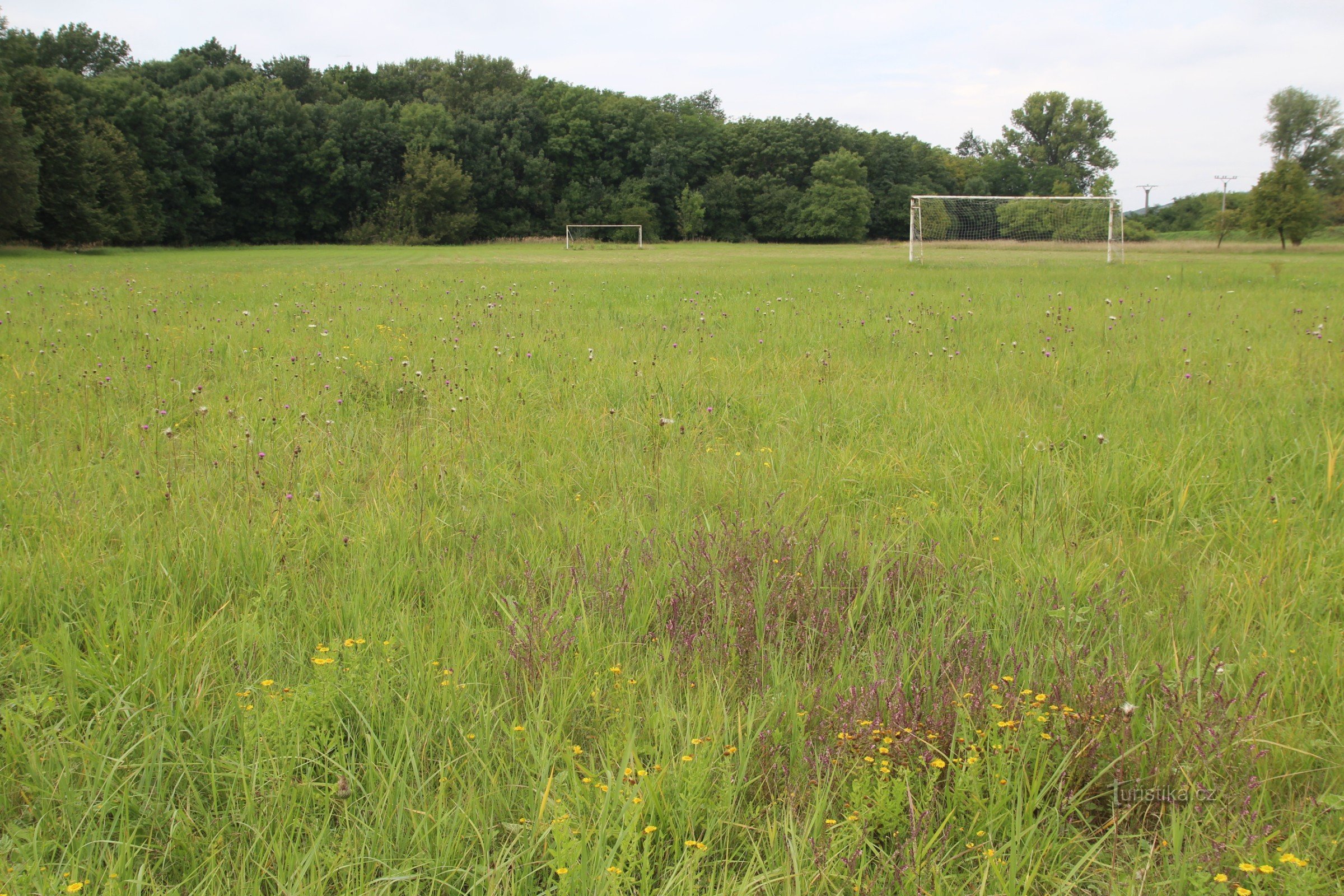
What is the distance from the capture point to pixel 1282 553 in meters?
2.69

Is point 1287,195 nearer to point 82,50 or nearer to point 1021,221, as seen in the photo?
point 1021,221

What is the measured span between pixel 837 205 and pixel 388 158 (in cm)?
3490

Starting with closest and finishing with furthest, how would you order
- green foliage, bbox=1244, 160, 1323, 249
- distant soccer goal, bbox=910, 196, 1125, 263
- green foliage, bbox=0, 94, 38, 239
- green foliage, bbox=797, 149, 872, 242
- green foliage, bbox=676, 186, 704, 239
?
green foliage, bbox=0, 94, 38, 239 → distant soccer goal, bbox=910, 196, 1125, 263 → green foliage, bbox=1244, 160, 1323, 249 → green foliage, bbox=676, 186, 704, 239 → green foliage, bbox=797, 149, 872, 242

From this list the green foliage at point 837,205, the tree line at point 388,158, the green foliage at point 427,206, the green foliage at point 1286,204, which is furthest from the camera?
the green foliage at point 837,205

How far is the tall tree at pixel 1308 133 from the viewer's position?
65.8m

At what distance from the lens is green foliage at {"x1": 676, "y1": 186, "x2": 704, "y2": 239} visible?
60906 mm

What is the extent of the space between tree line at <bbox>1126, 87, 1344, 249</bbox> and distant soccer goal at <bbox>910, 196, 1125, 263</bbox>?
1423 centimetres

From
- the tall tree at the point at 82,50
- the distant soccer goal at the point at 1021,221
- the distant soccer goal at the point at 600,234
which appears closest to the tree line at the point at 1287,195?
the distant soccer goal at the point at 1021,221

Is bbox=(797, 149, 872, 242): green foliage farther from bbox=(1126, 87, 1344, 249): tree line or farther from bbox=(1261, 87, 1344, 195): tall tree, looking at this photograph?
bbox=(1261, 87, 1344, 195): tall tree

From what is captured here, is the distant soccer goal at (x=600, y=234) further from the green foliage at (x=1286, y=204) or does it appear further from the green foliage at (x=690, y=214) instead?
the green foliage at (x=1286, y=204)

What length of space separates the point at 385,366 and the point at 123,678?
405 centimetres

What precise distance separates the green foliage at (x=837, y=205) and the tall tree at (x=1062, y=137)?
41.7 metres

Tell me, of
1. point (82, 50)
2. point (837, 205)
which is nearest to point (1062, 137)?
point (837, 205)

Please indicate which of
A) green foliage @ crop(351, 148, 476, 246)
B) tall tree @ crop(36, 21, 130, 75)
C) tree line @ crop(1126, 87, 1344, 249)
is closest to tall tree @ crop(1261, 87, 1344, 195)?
tree line @ crop(1126, 87, 1344, 249)
